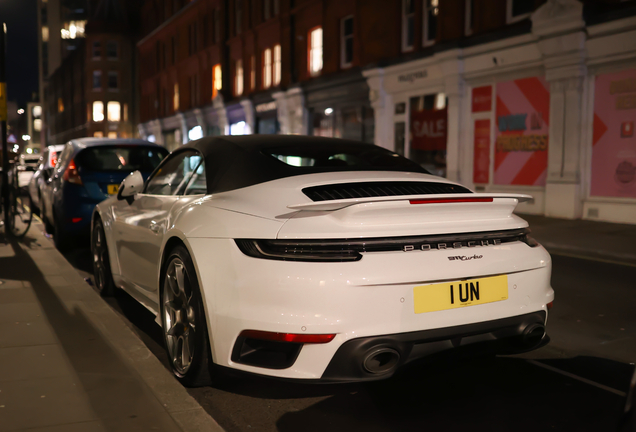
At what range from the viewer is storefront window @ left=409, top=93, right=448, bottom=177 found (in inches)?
727

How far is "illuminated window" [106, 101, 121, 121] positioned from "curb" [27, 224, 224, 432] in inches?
2209

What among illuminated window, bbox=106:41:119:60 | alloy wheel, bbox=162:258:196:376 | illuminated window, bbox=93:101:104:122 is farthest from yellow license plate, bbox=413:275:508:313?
illuminated window, bbox=93:101:104:122

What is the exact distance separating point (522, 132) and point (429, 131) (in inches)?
148

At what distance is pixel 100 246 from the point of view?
5984 mm

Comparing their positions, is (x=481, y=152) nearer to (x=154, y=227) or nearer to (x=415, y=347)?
(x=154, y=227)

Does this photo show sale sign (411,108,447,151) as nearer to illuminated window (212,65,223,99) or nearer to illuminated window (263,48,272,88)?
illuminated window (263,48,272,88)

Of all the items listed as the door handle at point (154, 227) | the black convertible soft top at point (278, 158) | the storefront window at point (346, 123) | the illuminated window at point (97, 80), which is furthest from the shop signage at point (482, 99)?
the illuminated window at point (97, 80)

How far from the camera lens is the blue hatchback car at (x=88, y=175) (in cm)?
819

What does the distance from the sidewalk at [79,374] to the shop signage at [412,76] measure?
1479 cm

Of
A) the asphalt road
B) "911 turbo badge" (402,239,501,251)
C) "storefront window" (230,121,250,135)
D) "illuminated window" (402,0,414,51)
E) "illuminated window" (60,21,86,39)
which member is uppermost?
"illuminated window" (60,21,86,39)

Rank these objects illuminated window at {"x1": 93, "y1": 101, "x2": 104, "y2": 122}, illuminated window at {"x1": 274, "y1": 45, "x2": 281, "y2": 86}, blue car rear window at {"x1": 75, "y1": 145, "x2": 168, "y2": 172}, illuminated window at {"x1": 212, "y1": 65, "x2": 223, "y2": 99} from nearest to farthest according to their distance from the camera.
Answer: blue car rear window at {"x1": 75, "y1": 145, "x2": 168, "y2": 172} → illuminated window at {"x1": 274, "y1": 45, "x2": 281, "y2": 86} → illuminated window at {"x1": 212, "y1": 65, "x2": 223, "y2": 99} → illuminated window at {"x1": 93, "y1": 101, "x2": 104, "y2": 122}

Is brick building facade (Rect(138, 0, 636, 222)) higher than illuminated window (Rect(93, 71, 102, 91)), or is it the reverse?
illuminated window (Rect(93, 71, 102, 91))

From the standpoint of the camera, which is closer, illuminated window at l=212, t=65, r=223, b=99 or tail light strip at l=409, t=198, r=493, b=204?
tail light strip at l=409, t=198, r=493, b=204

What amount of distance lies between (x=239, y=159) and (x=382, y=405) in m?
1.64
